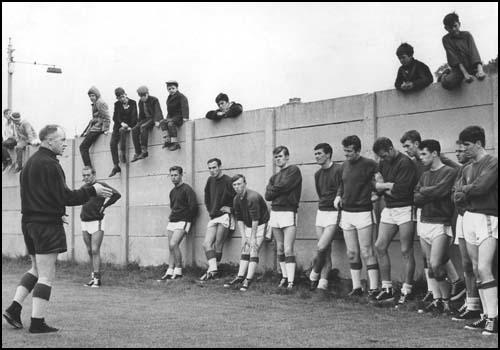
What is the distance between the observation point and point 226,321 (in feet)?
29.2

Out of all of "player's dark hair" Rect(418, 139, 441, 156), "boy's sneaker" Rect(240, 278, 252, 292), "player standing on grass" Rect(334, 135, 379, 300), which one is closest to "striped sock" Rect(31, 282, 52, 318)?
"player standing on grass" Rect(334, 135, 379, 300)

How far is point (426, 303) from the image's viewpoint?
31.9 feet

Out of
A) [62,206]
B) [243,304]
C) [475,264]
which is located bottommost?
[243,304]

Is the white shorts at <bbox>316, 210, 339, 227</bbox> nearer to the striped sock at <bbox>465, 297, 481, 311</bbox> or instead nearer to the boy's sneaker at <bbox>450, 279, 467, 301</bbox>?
the boy's sneaker at <bbox>450, 279, 467, 301</bbox>

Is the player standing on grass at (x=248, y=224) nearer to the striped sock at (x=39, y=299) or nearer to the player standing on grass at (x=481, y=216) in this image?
the player standing on grass at (x=481, y=216)

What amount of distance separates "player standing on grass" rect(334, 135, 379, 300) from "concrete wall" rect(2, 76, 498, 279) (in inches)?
24.2

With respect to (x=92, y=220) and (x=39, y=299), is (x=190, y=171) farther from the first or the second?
(x=39, y=299)

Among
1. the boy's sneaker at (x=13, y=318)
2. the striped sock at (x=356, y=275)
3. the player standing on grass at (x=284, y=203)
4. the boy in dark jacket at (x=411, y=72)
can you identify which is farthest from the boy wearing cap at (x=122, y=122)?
the boy's sneaker at (x=13, y=318)

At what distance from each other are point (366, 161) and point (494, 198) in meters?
2.96

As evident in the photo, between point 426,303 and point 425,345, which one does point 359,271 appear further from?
point 425,345

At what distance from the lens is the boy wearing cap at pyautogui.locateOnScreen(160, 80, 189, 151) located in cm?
1577

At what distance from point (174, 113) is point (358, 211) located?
619cm

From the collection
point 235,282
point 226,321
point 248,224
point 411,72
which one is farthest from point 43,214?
point 411,72

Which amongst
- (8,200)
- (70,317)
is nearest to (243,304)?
(70,317)
